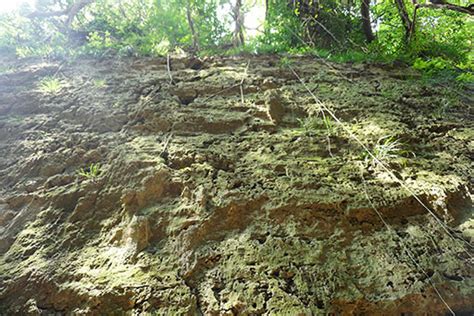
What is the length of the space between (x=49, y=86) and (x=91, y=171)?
1.74 meters

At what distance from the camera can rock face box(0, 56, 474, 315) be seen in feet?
6.09

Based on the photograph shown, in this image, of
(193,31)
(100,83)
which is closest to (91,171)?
(100,83)

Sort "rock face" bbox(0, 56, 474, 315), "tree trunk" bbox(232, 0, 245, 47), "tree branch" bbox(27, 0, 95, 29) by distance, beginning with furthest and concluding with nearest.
Result: "tree branch" bbox(27, 0, 95, 29) < "tree trunk" bbox(232, 0, 245, 47) < "rock face" bbox(0, 56, 474, 315)

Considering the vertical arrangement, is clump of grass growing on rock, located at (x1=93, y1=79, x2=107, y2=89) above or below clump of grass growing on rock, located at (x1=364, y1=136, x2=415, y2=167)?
above

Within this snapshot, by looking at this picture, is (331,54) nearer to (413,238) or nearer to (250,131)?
(250,131)

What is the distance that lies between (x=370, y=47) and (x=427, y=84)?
4.05 ft

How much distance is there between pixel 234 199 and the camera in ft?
7.65

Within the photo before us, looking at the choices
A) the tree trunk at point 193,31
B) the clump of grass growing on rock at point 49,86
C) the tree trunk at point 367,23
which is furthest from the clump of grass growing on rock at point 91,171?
the tree trunk at point 367,23

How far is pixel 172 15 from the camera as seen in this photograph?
550 centimetres

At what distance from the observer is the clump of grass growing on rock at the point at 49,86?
3695 millimetres

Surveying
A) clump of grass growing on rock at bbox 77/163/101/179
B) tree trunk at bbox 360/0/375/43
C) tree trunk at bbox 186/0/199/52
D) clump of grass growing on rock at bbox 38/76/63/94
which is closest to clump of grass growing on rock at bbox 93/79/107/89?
clump of grass growing on rock at bbox 38/76/63/94

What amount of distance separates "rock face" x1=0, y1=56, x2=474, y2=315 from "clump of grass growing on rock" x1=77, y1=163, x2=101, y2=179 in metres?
0.01

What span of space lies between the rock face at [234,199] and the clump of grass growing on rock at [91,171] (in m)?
0.01

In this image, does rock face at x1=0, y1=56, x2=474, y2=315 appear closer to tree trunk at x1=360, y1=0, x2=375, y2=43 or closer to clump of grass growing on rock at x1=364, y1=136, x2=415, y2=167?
clump of grass growing on rock at x1=364, y1=136, x2=415, y2=167
